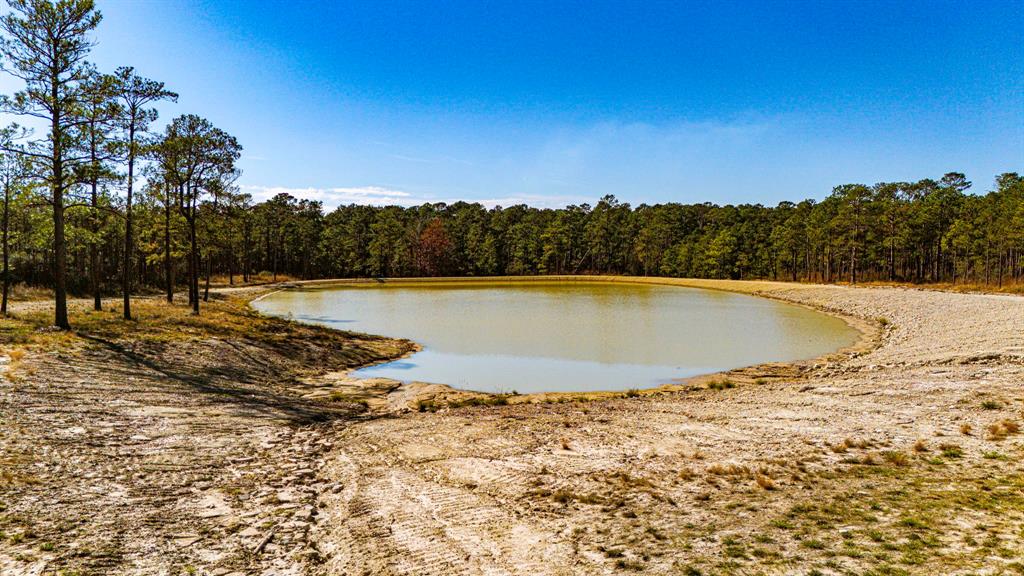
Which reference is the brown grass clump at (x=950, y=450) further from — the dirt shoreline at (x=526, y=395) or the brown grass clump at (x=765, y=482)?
the dirt shoreline at (x=526, y=395)

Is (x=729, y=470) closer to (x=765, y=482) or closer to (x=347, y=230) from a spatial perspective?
(x=765, y=482)

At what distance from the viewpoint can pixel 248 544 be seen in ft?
17.2

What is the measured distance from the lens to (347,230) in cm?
9412

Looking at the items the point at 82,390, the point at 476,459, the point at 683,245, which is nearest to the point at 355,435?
the point at 476,459

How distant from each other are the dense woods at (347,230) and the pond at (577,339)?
34.7 feet

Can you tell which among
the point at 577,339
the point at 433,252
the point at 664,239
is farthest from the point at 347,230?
the point at 577,339

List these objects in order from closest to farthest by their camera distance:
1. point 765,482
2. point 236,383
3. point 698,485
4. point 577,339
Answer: point 765,482
point 698,485
point 236,383
point 577,339

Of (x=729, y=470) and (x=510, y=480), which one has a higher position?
(x=729, y=470)

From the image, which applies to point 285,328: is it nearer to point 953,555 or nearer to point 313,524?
point 313,524

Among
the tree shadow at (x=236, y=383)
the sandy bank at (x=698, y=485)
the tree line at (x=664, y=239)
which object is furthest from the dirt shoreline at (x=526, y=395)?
the tree line at (x=664, y=239)

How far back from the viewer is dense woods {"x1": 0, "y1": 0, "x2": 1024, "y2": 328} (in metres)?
16.1

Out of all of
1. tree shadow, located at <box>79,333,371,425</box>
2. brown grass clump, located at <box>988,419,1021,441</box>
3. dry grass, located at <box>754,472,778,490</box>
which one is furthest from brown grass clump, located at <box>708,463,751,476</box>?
tree shadow, located at <box>79,333,371,425</box>

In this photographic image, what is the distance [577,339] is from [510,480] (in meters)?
16.7

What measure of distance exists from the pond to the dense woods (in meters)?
10.6
